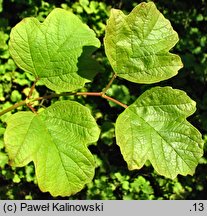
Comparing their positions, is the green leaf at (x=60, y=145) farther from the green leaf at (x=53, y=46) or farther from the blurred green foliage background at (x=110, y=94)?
the blurred green foliage background at (x=110, y=94)

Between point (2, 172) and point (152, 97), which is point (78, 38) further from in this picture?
point (2, 172)

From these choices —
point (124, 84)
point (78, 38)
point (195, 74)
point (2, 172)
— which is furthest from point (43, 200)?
point (78, 38)

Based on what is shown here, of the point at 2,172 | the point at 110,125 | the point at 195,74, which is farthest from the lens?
the point at 195,74

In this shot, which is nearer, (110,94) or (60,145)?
(60,145)

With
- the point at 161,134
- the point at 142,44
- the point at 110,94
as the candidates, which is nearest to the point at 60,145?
the point at 161,134

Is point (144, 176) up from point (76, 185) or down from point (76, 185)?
down

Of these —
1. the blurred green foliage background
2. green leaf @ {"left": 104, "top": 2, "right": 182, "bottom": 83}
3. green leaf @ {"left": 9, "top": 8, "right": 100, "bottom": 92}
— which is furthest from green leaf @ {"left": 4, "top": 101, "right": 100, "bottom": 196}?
the blurred green foliage background

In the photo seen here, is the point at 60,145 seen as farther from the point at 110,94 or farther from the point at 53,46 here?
the point at 110,94
